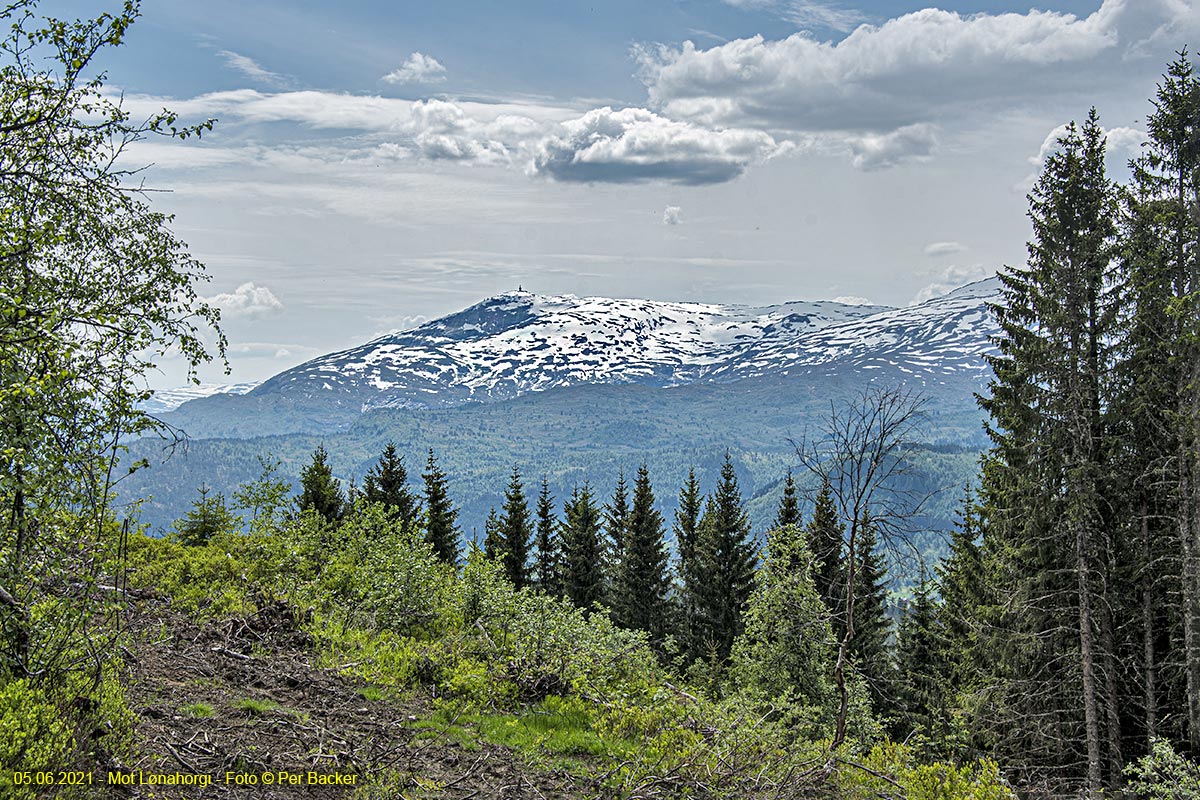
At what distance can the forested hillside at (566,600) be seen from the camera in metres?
7.59

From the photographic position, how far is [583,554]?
174 ft

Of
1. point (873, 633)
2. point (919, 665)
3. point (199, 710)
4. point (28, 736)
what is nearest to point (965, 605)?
point (873, 633)

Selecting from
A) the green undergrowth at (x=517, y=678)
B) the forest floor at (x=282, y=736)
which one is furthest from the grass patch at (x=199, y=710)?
the green undergrowth at (x=517, y=678)

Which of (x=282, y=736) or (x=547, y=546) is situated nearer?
(x=282, y=736)

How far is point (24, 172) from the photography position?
770 centimetres

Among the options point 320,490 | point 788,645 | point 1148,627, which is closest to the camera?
point 1148,627

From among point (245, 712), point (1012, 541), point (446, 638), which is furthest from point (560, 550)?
point (245, 712)

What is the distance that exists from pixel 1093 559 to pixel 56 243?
23917mm

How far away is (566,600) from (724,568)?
29546mm

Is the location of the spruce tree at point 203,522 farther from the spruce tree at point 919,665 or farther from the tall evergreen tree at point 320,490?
the spruce tree at point 919,665

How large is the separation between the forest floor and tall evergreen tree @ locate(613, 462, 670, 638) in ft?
126

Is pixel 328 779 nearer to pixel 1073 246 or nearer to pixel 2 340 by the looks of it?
pixel 2 340

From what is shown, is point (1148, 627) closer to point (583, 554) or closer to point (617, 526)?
point (583, 554)

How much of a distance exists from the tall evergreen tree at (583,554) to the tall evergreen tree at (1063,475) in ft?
106
